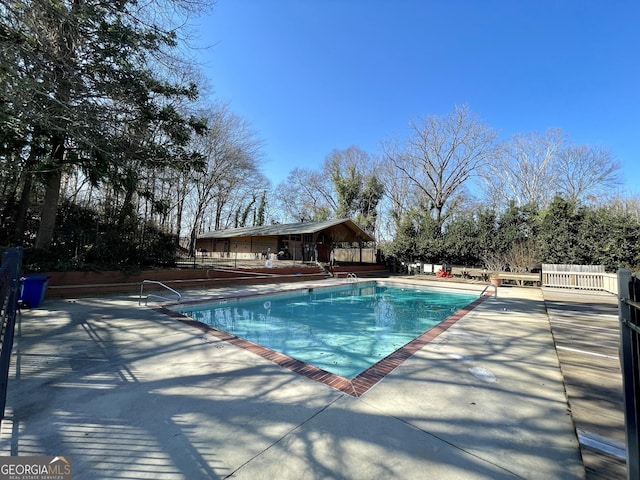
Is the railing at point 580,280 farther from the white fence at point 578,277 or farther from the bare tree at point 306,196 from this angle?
the bare tree at point 306,196

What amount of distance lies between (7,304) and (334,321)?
656 cm

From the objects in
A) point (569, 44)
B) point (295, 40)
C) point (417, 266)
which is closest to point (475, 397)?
point (295, 40)

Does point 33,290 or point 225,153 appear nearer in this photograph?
point 33,290

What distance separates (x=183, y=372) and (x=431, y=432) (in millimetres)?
2757

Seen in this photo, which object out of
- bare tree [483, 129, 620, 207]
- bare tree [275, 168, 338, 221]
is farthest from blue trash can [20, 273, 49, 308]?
bare tree [483, 129, 620, 207]

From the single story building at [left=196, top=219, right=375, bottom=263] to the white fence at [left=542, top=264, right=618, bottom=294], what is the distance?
36.3ft

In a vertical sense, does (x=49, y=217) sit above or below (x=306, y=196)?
below

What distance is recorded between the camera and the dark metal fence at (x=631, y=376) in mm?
1447

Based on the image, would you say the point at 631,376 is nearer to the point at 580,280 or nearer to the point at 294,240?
the point at 580,280

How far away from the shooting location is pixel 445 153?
2319cm

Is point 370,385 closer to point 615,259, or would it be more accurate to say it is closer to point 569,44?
point 615,259

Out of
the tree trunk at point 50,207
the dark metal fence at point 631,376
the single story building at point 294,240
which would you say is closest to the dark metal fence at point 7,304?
the dark metal fence at point 631,376

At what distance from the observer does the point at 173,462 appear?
1.89 meters

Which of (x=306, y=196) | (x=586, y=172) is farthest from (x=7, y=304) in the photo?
(x=586, y=172)
